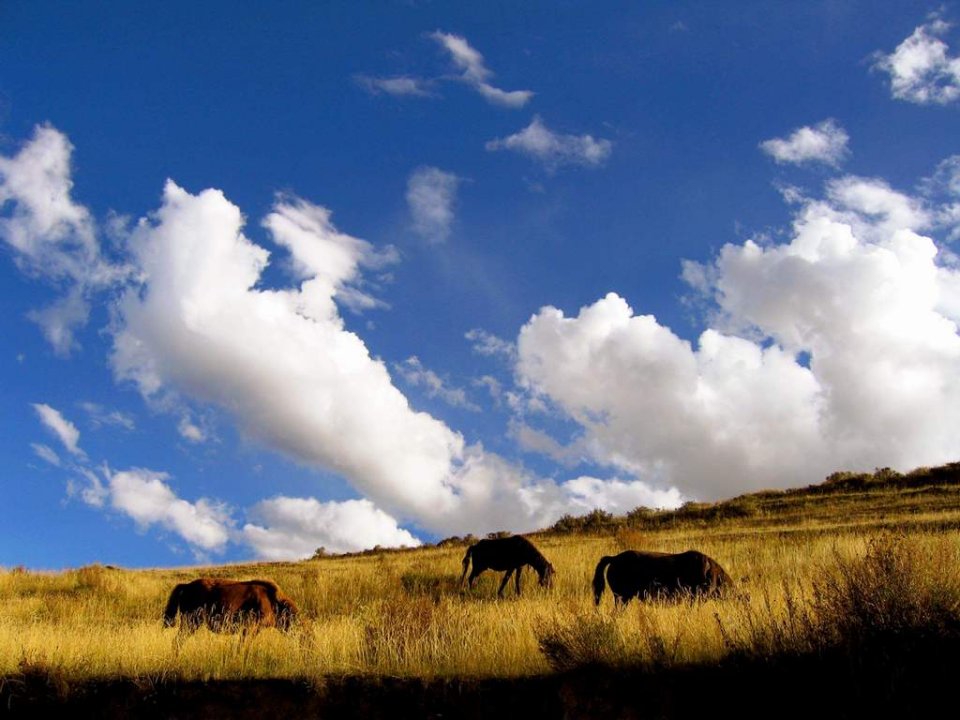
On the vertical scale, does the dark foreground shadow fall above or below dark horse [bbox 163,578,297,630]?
below

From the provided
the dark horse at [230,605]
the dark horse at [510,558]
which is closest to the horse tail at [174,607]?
the dark horse at [230,605]

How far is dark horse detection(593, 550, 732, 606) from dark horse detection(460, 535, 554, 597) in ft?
14.3

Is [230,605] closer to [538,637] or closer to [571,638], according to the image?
[538,637]

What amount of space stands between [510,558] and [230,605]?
8776mm

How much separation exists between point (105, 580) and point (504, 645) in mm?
22165

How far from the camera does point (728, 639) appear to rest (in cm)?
789

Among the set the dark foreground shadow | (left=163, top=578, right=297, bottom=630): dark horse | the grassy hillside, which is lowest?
the dark foreground shadow

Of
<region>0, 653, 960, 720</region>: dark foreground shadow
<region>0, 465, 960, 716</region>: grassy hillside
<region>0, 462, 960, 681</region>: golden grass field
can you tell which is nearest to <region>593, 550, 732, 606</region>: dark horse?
<region>0, 465, 960, 716</region>: grassy hillside

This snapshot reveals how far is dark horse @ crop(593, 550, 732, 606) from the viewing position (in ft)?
46.9

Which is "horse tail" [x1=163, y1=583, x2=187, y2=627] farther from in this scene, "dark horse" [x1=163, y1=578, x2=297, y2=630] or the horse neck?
the horse neck

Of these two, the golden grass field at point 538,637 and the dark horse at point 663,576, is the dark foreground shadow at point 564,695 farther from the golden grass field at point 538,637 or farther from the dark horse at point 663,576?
the dark horse at point 663,576

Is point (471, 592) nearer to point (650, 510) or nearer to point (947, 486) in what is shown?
point (650, 510)

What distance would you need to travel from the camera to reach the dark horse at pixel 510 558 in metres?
20.4

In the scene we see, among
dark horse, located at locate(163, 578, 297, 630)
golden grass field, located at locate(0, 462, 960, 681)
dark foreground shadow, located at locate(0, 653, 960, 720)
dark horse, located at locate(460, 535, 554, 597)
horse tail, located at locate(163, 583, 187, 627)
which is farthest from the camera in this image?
dark horse, located at locate(460, 535, 554, 597)
